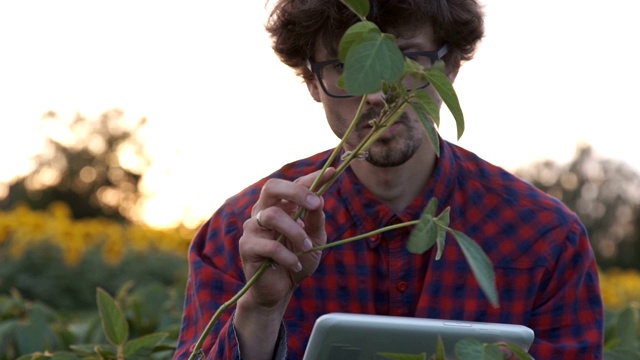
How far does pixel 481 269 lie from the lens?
1.00 meters

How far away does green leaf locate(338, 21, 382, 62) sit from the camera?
39.8 inches

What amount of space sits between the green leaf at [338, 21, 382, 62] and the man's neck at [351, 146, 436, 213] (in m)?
1.28

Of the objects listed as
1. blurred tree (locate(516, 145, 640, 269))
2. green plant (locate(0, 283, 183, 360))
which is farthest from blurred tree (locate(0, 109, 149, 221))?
green plant (locate(0, 283, 183, 360))

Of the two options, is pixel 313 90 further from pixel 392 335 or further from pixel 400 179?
pixel 392 335

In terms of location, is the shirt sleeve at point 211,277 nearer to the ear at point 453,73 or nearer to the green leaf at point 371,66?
the ear at point 453,73

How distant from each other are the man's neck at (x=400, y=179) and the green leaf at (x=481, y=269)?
50.3 inches

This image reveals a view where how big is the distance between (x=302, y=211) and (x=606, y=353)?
3.36 ft

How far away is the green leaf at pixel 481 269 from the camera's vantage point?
981 millimetres

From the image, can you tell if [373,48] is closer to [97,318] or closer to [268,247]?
[268,247]

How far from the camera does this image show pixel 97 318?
8.38 feet

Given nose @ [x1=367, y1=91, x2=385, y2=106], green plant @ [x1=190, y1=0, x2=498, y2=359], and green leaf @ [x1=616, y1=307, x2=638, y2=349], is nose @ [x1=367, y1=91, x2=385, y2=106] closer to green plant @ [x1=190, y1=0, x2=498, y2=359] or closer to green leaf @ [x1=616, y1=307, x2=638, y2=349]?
green plant @ [x1=190, y1=0, x2=498, y2=359]

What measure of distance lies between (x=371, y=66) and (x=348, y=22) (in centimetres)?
131

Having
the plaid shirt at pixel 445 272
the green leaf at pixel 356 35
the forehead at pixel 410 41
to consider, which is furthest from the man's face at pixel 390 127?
the green leaf at pixel 356 35

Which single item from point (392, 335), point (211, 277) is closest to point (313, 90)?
point (211, 277)
